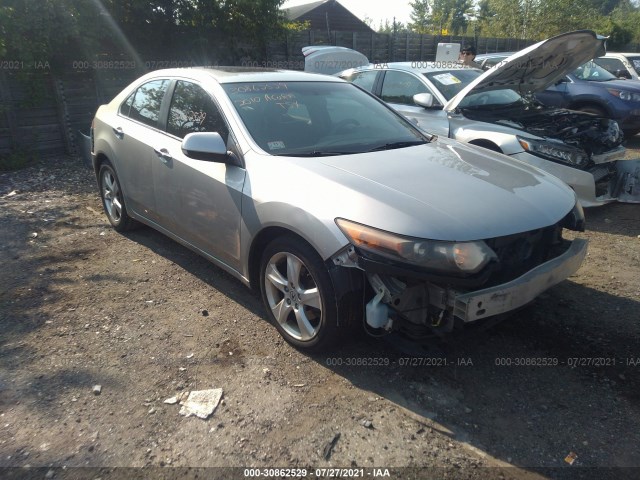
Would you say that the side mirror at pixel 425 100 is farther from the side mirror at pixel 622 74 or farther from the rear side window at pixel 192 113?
the side mirror at pixel 622 74

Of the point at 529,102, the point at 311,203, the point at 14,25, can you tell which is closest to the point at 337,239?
the point at 311,203

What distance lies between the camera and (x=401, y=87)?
6938 mm

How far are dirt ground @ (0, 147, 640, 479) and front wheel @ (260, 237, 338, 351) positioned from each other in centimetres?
16

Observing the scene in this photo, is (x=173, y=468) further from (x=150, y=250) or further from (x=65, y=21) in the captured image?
(x=65, y=21)

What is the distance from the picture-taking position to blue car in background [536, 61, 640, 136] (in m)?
9.69

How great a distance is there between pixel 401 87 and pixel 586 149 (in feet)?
8.27

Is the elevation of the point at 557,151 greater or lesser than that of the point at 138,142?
lesser

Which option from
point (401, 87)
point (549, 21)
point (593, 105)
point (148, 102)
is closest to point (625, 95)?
point (593, 105)

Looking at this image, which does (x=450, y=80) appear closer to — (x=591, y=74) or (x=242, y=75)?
(x=242, y=75)

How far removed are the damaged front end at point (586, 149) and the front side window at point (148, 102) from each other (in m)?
3.71

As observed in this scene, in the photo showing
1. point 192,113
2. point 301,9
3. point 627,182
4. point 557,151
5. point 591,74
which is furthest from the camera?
point 301,9

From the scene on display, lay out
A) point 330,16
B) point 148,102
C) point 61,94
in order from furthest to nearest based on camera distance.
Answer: point 330,16 → point 61,94 → point 148,102

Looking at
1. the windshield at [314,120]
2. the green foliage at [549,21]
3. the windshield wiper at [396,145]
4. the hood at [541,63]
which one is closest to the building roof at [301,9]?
the green foliage at [549,21]

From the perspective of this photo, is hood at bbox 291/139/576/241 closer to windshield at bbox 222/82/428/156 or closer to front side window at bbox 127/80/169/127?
windshield at bbox 222/82/428/156
